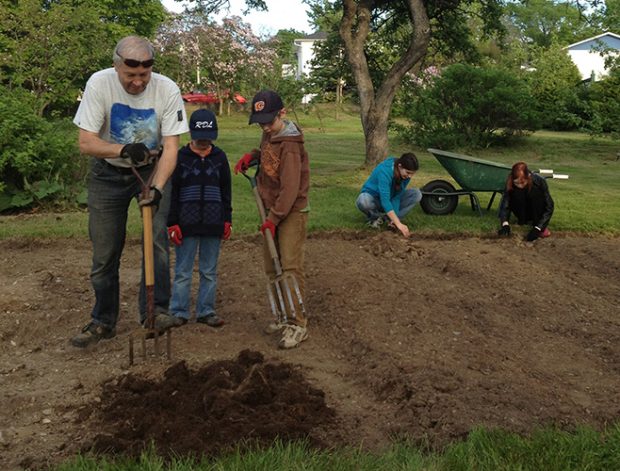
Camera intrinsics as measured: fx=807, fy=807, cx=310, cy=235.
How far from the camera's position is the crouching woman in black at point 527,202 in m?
9.00

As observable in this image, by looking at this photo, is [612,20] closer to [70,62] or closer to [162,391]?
[70,62]

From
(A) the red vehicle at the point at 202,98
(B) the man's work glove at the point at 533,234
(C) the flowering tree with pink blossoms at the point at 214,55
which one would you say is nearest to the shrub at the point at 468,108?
(B) the man's work glove at the point at 533,234

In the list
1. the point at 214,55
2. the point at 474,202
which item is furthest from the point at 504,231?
the point at 214,55

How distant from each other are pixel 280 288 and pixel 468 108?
14.7 meters

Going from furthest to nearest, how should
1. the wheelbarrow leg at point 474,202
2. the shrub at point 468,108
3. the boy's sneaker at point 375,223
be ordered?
the shrub at point 468,108 < the wheelbarrow leg at point 474,202 < the boy's sneaker at point 375,223

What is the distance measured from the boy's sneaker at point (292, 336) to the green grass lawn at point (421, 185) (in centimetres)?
361

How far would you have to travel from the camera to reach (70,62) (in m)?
14.7

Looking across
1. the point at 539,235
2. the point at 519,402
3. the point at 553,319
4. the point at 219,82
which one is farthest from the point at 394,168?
the point at 219,82

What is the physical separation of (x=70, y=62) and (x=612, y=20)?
13781 mm

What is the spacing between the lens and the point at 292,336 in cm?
550

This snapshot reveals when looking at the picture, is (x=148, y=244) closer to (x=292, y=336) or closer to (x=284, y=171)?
(x=284, y=171)

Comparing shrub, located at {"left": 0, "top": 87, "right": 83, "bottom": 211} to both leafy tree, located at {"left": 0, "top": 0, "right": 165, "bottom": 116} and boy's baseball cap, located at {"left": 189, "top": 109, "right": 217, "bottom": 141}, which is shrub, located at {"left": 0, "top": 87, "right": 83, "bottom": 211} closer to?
leafy tree, located at {"left": 0, "top": 0, "right": 165, "bottom": 116}

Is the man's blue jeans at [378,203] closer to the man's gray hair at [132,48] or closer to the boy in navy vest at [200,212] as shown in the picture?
the boy in navy vest at [200,212]

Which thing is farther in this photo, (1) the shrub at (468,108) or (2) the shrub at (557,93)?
(2) the shrub at (557,93)
